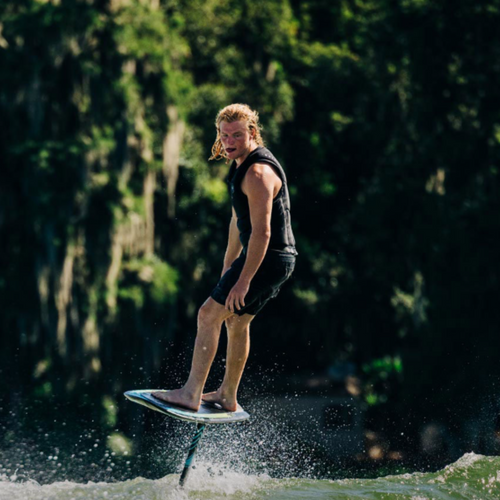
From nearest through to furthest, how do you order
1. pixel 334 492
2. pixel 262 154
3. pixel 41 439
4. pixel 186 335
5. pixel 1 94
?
pixel 262 154, pixel 334 492, pixel 41 439, pixel 1 94, pixel 186 335

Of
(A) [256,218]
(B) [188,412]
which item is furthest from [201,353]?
(A) [256,218]

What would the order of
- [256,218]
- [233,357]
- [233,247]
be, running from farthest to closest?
[233,247] → [233,357] → [256,218]

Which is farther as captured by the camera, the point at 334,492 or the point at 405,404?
the point at 405,404

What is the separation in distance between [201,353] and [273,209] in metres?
0.85

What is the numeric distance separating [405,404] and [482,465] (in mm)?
14030

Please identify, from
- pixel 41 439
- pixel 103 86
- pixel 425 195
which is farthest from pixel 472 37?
pixel 41 439

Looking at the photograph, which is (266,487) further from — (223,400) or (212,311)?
(212,311)

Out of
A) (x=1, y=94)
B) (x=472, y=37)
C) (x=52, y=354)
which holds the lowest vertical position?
(x=52, y=354)

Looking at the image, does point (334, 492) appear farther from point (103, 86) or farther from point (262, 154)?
point (103, 86)

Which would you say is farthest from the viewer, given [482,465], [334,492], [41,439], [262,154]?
[41,439]

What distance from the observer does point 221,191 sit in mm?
21500

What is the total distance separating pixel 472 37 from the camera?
20.3m

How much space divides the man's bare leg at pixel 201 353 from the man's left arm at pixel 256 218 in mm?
140

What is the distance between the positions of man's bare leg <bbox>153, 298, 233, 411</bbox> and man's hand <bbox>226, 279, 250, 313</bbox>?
0.30 feet
